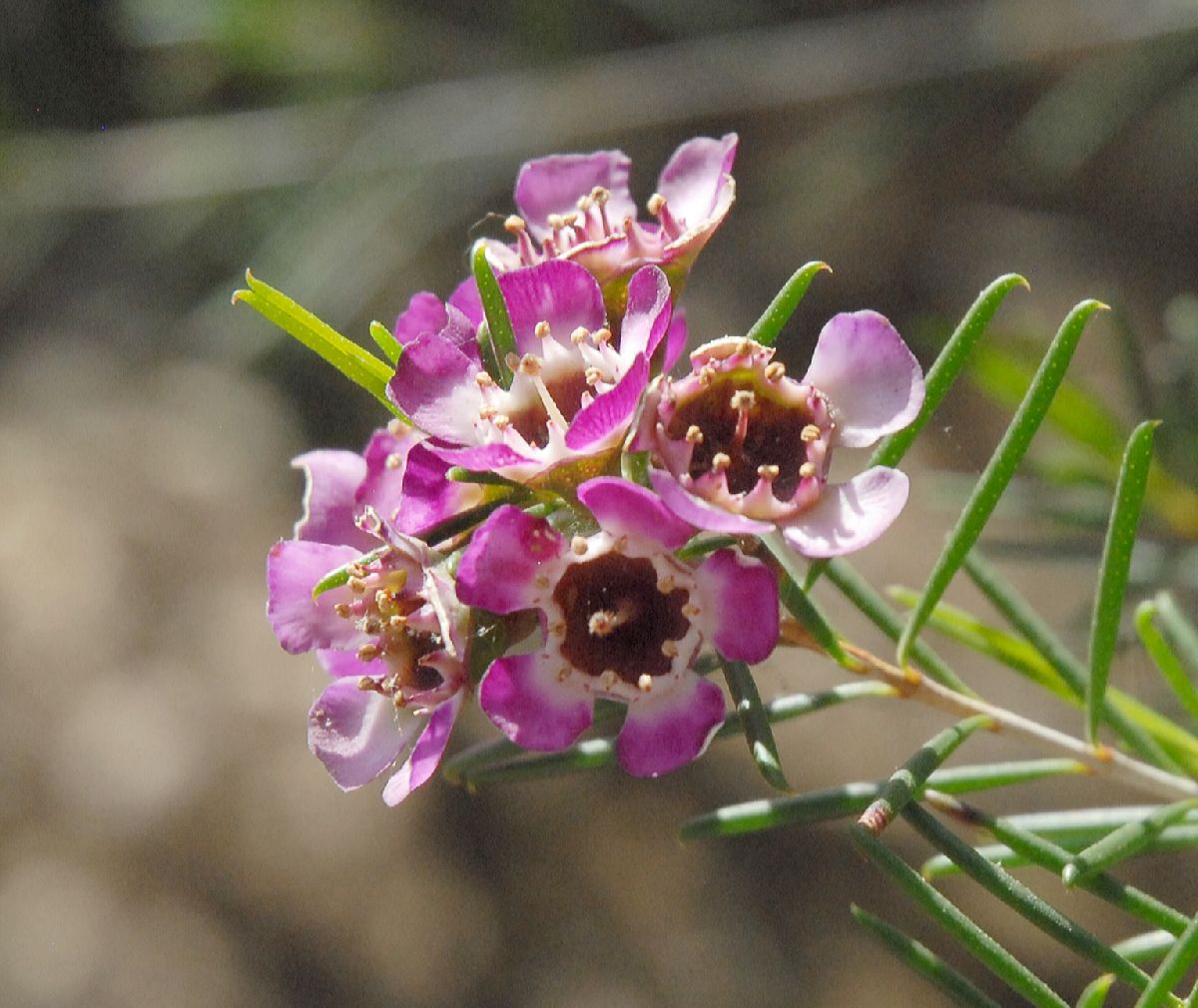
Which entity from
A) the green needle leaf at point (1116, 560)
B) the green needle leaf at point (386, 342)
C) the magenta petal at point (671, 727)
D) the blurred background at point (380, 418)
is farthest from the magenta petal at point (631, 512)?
the blurred background at point (380, 418)

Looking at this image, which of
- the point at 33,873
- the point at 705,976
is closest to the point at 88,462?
the point at 33,873

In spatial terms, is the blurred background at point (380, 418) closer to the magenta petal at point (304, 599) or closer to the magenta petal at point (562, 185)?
the magenta petal at point (562, 185)

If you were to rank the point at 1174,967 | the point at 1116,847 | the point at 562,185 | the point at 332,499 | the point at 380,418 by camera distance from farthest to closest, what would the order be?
the point at 380,418 → the point at 562,185 → the point at 332,499 → the point at 1116,847 → the point at 1174,967

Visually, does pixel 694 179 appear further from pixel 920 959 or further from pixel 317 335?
pixel 920 959

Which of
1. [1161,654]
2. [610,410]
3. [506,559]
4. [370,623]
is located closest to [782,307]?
[610,410]

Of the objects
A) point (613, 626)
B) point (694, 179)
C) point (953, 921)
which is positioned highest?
point (694, 179)

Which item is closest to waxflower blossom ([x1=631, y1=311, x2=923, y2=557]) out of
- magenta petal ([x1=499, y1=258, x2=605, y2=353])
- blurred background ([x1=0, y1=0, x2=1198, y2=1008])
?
magenta petal ([x1=499, y1=258, x2=605, y2=353])
